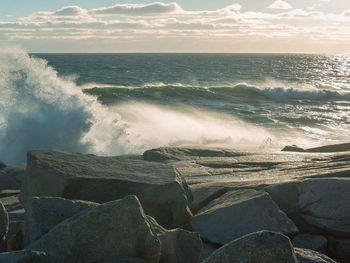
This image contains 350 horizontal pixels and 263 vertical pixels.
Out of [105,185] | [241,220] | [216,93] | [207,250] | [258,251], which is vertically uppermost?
[258,251]

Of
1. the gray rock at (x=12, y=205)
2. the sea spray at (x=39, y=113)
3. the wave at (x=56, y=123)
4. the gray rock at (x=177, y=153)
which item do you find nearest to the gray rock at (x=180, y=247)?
the gray rock at (x=12, y=205)

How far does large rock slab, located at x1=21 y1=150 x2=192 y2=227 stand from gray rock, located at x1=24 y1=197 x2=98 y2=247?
491 mm

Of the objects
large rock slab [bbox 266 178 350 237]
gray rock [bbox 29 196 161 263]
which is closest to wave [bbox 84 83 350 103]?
large rock slab [bbox 266 178 350 237]

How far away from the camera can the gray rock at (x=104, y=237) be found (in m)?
2.23

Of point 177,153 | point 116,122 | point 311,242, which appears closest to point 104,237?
point 311,242

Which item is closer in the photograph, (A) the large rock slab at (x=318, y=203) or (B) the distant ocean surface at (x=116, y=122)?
(A) the large rock slab at (x=318, y=203)

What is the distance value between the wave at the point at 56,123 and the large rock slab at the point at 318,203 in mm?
5399

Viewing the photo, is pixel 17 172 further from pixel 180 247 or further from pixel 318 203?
pixel 318 203

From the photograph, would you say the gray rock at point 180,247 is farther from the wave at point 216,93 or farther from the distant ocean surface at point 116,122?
the wave at point 216,93

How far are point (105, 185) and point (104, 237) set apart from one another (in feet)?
3.13

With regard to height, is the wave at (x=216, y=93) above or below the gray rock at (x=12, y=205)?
below

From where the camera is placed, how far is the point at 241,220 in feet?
10.7

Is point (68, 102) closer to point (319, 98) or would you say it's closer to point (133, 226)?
point (133, 226)

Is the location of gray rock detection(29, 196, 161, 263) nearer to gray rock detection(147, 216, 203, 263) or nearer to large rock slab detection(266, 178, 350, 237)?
gray rock detection(147, 216, 203, 263)
